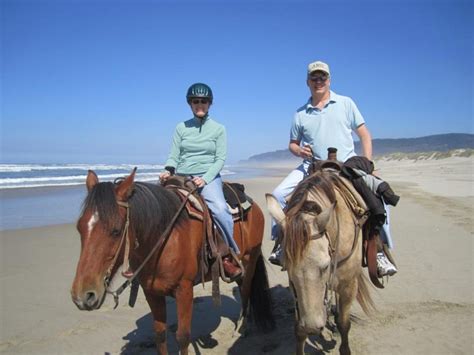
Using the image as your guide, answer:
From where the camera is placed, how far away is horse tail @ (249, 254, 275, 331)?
4379mm

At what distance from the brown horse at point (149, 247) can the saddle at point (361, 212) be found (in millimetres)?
1352

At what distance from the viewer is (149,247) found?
9.65 feet

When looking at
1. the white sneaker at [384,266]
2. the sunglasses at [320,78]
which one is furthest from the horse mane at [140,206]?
the white sneaker at [384,266]

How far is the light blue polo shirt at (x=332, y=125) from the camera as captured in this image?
3.81m

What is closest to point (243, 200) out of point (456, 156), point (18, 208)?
point (18, 208)

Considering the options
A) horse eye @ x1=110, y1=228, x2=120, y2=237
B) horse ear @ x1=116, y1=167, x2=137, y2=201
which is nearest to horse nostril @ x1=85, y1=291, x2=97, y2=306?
horse eye @ x1=110, y1=228, x2=120, y2=237

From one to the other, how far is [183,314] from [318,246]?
1.49 metres

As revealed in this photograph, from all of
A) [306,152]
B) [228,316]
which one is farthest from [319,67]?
[228,316]

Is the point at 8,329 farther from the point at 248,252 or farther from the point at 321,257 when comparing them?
the point at 321,257

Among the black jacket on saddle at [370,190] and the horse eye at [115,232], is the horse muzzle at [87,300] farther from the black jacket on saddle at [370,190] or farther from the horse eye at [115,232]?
the black jacket on saddle at [370,190]

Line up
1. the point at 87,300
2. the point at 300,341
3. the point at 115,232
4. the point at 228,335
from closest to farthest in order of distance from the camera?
1. the point at 87,300
2. the point at 115,232
3. the point at 300,341
4. the point at 228,335

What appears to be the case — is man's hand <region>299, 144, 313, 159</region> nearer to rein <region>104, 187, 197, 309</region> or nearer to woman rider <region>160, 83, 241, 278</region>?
woman rider <region>160, 83, 241, 278</region>

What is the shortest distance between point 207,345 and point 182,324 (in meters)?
1.15

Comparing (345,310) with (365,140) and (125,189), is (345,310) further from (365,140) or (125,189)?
(125,189)
